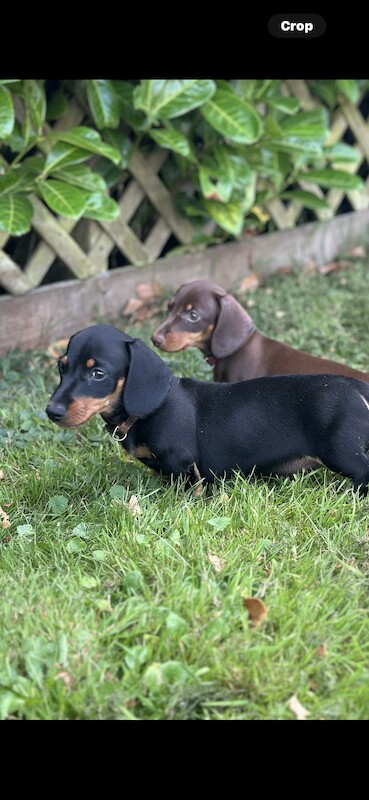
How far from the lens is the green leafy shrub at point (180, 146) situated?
4434 mm

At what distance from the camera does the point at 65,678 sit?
7.28ft

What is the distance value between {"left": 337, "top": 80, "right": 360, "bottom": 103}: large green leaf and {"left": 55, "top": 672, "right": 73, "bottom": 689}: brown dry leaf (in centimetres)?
497

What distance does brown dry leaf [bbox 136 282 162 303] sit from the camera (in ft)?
17.9

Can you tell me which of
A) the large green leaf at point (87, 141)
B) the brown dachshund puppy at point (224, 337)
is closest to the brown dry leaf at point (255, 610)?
the brown dachshund puppy at point (224, 337)

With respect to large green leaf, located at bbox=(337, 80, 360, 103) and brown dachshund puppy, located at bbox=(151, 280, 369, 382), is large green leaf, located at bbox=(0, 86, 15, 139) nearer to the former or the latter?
brown dachshund puppy, located at bbox=(151, 280, 369, 382)

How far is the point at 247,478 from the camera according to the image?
327cm

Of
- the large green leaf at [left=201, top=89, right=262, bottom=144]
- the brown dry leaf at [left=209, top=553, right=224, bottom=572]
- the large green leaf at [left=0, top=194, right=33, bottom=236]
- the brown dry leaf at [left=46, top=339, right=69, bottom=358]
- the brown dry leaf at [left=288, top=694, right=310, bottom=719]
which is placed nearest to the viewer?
the brown dry leaf at [left=288, top=694, right=310, bottom=719]

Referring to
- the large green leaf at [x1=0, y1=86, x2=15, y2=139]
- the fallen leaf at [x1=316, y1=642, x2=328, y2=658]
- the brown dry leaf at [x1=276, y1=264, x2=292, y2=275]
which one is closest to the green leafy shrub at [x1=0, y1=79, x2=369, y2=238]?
the large green leaf at [x1=0, y1=86, x2=15, y2=139]

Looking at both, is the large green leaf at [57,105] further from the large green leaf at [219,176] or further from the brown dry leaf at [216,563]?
the brown dry leaf at [216,563]

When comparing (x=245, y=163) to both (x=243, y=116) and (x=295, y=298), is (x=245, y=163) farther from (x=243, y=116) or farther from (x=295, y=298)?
(x=295, y=298)

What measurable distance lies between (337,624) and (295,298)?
3584 mm

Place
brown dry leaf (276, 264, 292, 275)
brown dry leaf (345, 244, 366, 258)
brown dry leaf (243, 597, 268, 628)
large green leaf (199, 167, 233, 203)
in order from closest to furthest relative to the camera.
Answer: brown dry leaf (243, 597, 268, 628) → large green leaf (199, 167, 233, 203) → brown dry leaf (276, 264, 292, 275) → brown dry leaf (345, 244, 366, 258)

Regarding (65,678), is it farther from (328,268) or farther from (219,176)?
(328,268)

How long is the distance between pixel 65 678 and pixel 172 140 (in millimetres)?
3508
